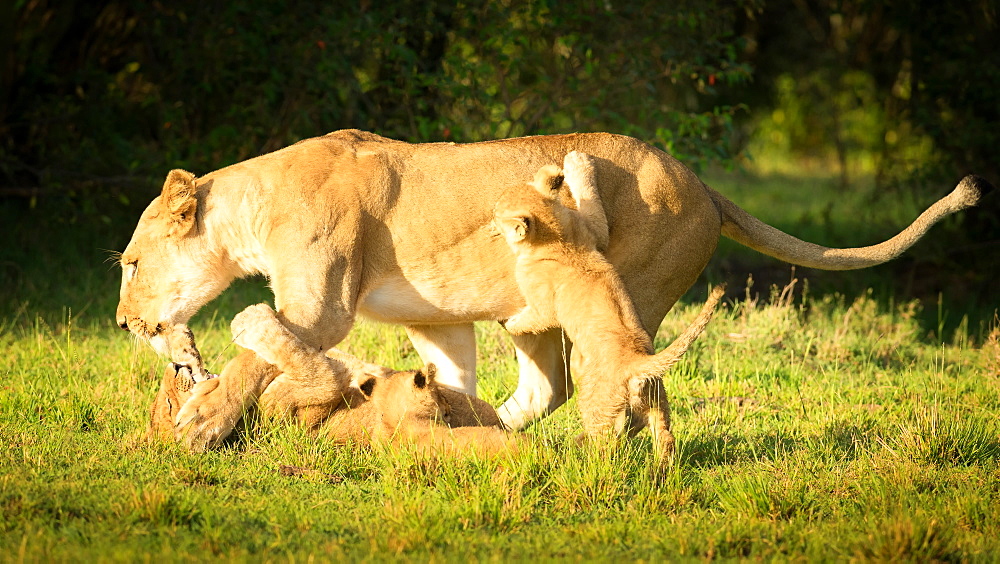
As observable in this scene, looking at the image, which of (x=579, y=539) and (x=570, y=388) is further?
(x=570, y=388)

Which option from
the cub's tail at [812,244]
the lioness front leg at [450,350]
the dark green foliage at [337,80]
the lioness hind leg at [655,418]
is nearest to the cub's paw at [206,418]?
the lioness front leg at [450,350]

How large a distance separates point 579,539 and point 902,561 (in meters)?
1.07

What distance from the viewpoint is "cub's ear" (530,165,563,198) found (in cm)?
465

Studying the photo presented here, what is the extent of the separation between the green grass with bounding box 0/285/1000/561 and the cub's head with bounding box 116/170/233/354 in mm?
522

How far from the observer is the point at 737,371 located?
669 centimetres

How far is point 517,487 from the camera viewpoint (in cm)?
423

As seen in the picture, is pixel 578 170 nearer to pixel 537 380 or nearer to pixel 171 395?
pixel 537 380

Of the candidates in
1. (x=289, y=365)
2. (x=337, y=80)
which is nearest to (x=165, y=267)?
(x=289, y=365)

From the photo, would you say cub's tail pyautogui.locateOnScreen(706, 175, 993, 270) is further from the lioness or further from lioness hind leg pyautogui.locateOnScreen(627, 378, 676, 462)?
lioness hind leg pyautogui.locateOnScreen(627, 378, 676, 462)

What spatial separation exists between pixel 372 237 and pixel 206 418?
1.02 meters

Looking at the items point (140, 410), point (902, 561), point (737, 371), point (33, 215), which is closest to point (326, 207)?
point (140, 410)

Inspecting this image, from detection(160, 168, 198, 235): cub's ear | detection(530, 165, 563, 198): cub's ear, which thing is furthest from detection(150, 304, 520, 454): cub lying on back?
detection(530, 165, 563, 198): cub's ear

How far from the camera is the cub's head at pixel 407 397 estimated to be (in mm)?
4574

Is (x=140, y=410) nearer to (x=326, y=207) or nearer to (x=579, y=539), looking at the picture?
(x=326, y=207)
